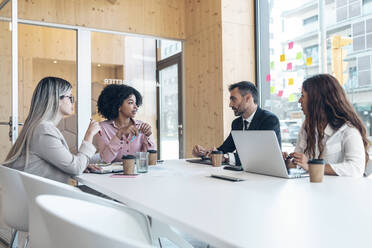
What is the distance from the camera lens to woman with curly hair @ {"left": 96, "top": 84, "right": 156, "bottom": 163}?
8.54 feet

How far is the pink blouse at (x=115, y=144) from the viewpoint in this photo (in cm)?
257

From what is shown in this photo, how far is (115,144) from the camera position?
2596mm

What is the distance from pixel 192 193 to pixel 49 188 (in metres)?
0.51

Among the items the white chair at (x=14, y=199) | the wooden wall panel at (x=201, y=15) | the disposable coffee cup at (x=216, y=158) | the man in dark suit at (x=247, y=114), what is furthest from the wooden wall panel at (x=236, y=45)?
the white chair at (x=14, y=199)

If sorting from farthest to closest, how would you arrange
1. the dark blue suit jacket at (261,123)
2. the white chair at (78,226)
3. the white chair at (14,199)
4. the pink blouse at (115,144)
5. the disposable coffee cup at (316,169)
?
1. the dark blue suit jacket at (261,123)
2. the pink blouse at (115,144)
3. the white chair at (14,199)
4. the disposable coffee cup at (316,169)
5. the white chair at (78,226)

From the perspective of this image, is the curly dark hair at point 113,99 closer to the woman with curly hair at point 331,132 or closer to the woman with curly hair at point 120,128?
the woman with curly hair at point 120,128

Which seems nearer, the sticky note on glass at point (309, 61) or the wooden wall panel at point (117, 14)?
the sticky note on glass at point (309, 61)

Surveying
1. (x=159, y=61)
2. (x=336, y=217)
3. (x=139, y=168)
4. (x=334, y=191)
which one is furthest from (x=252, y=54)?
(x=336, y=217)

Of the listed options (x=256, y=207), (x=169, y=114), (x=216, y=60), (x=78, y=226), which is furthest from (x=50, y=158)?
(x=169, y=114)

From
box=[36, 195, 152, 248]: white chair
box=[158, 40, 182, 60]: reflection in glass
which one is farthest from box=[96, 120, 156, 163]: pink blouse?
box=[158, 40, 182, 60]: reflection in glass

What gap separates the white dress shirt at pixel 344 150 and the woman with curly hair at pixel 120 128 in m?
1.26

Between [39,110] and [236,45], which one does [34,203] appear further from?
[236,45]

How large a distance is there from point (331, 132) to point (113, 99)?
5.88 ft

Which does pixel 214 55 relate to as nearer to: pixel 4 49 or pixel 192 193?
pixel 4 49
